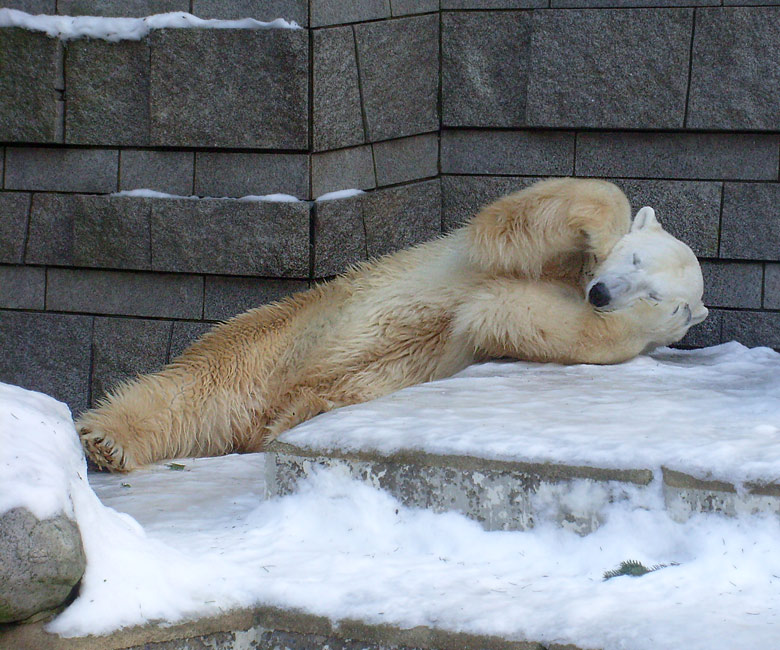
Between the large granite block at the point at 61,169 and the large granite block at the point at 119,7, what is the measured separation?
2.06 ft

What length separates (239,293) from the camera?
15.1 ft

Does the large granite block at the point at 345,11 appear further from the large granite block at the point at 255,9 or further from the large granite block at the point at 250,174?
the large granite block at the point at 250,174

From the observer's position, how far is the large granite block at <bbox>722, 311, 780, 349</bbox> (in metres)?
4.55

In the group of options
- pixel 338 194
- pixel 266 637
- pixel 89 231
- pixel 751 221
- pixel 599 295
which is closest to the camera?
pixel 266 637

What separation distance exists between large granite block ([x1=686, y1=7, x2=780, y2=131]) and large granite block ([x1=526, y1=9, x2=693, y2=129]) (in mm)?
75

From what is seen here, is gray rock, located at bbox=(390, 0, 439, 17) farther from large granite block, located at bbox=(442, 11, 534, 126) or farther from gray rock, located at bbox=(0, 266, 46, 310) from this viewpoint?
gray rock, located at bbox=(0, 266, 46, 310)

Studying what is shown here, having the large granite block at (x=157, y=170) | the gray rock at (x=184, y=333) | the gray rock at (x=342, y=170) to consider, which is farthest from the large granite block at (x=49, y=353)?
the gray rock at (x=342, y=170)

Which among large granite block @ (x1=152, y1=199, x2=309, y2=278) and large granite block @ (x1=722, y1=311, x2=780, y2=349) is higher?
large granite block @ (x1=152, y1=199, x2=309, y2=278)

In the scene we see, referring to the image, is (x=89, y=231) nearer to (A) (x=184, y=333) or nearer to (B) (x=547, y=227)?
(A) (x=184, y=333)

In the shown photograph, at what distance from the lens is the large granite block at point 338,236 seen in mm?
4363

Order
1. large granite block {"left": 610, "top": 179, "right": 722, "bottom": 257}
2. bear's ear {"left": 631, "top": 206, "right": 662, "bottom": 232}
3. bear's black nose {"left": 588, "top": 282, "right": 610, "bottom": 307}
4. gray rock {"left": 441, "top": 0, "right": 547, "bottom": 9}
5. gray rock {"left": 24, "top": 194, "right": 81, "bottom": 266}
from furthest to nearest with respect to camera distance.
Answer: gray rock {"left": 24, "top": 194, "right": 81, "bottom": 266} → gray rock {"left": 441, "top": 0, "right": 547, "bottom": 9} → large granite block {"left": 610, "top": 179, "right": 722, "bottom": 257} → bear's ear {"left": 631, "top": 206, "right": 662, "bottom": 232} → bear's black nose {"left": 588, "top": 282, "right": 610, "bottom": 307}

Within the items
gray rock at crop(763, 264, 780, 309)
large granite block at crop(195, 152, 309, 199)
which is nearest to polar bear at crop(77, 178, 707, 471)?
large granite block at crop(195, 152, 309, 199)

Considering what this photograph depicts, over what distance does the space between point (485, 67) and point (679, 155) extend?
1.00 metres

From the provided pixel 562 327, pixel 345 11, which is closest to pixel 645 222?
pixel 562 327
